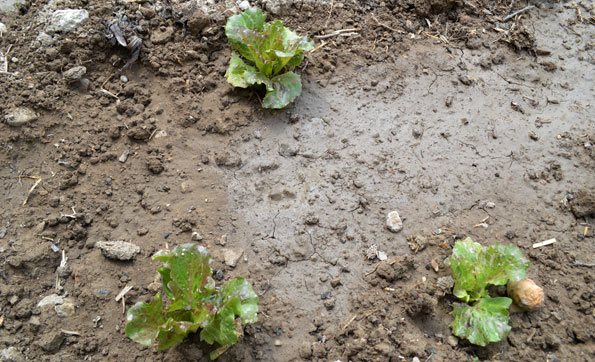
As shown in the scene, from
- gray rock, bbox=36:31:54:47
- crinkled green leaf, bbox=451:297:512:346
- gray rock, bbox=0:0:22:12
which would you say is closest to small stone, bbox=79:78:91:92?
A: gray rock, bbox=36:31:54:47

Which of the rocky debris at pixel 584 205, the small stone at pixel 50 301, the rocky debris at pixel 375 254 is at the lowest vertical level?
the small stone at pixel 50 301

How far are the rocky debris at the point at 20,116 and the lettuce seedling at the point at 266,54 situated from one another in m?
1.00

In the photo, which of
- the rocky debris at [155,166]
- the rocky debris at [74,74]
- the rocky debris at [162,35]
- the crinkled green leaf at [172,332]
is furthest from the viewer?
the rocky debris at [162,35]

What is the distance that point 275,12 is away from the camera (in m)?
3.20

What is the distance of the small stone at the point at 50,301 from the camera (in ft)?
7.36

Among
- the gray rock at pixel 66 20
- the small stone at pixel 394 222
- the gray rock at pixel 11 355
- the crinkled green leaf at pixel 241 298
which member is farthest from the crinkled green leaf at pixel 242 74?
the gray rock at pixel 11 355

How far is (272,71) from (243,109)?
269 millimetres

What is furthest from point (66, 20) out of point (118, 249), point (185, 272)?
point (185, 272)

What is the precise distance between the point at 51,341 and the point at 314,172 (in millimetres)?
1396

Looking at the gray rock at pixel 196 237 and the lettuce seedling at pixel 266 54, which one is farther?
the lettuce seedling at pixel 266 54

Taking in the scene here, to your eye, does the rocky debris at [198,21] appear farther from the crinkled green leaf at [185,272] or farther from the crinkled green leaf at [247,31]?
the crinkled green leaf at [185,272]

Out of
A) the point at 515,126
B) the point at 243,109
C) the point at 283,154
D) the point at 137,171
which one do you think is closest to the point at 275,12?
the point at 243,109

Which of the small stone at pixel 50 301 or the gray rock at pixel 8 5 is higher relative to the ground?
the gray rock at pixel 8 5

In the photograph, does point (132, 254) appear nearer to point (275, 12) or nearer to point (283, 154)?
point (283, 154)
